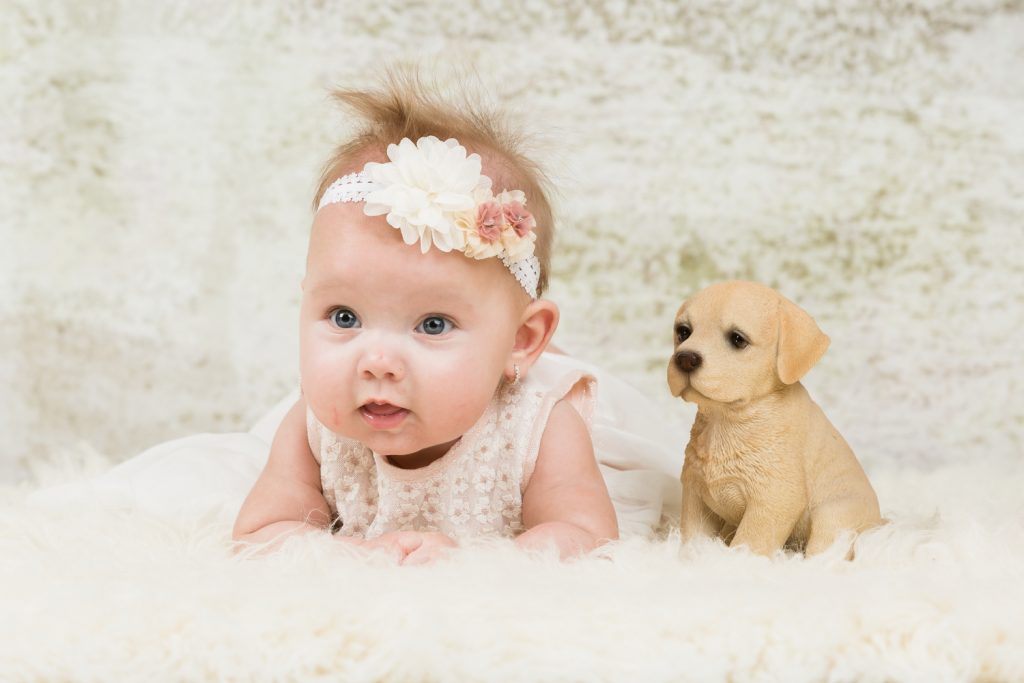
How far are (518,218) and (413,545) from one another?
1.25 ft

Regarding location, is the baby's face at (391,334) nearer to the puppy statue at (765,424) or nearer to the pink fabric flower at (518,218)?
the pink fabric flower at (518,218)

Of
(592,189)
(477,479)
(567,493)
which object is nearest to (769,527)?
(567,493)

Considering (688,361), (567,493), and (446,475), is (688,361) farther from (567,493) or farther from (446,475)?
(446,475)

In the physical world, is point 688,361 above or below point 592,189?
below

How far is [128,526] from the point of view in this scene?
1413 mm

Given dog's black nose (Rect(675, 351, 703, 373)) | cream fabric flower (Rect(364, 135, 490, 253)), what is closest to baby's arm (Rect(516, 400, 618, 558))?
dog's black nose (Rect(675, 351, 703, 373))

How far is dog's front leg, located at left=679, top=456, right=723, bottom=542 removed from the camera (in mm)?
1411

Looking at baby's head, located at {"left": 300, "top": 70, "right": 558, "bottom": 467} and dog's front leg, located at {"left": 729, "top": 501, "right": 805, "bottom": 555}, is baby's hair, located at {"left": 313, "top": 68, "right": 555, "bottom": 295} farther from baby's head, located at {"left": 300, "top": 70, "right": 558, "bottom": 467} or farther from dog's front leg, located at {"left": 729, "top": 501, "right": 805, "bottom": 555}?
dog's front leg, located at {"left": 729, "top": 501, "right": 805, "bottom": 555}

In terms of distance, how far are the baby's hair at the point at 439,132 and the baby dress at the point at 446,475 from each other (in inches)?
7.4

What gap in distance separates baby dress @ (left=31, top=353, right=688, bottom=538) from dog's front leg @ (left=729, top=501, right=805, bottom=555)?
0.77ft

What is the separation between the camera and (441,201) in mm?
1300

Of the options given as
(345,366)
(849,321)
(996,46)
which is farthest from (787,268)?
(345,366)

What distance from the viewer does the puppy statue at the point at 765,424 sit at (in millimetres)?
1321

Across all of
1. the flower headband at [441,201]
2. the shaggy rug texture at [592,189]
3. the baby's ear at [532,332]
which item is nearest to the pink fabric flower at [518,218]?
the flower headband at [441,201]
